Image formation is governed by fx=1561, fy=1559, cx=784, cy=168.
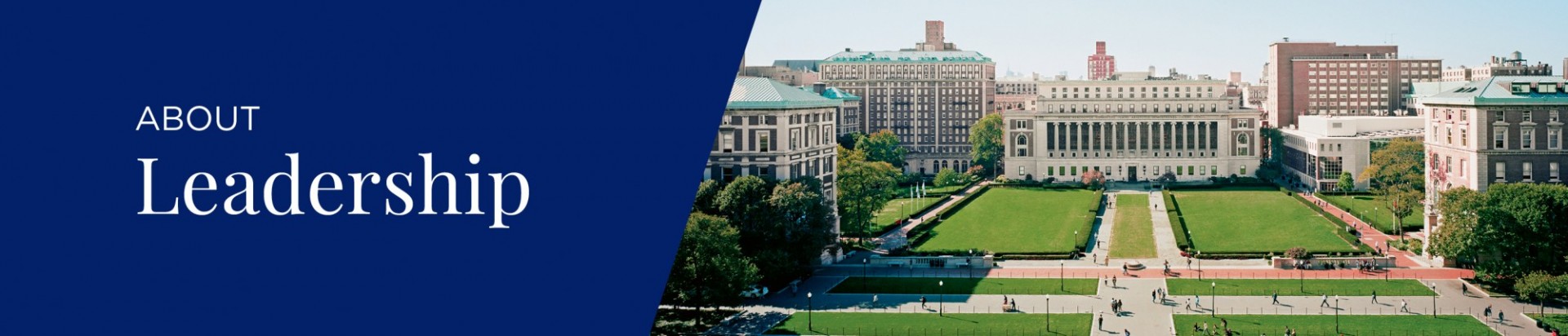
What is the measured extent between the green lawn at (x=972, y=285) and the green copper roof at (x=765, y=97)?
9478mm

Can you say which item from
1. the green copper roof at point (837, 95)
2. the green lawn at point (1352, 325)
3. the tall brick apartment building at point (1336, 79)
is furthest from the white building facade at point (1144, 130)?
the green lawn at point (1352, 325)

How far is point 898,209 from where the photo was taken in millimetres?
123000

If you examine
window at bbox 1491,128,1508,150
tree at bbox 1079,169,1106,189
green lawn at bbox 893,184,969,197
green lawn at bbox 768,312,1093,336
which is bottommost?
green lawn at bbox 768,312,1093,336

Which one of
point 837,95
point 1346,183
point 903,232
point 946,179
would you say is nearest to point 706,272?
point 903,232

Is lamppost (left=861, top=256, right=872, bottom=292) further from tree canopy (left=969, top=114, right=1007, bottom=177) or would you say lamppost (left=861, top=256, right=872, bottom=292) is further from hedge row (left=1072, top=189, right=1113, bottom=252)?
tree canopy (left=969, top=114, right=1007, bottom=177)

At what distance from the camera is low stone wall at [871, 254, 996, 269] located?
269 feet

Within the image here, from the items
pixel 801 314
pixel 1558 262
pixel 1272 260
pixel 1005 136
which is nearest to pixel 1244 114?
pixel 1005 136

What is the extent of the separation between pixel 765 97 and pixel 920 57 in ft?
390

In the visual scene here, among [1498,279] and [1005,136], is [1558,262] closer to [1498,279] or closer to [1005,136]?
[1498,279]

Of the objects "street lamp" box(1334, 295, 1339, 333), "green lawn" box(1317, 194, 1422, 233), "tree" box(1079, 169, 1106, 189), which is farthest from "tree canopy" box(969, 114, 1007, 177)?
"street lamp" box(1334, 295, 1339, 333)

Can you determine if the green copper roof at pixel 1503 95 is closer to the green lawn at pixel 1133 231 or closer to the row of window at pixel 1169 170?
the green lawn at pixel 1133 231

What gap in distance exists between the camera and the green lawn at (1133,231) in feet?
293

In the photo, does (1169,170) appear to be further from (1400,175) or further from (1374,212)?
(1374,212)

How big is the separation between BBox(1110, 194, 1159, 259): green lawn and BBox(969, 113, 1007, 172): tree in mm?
34571
